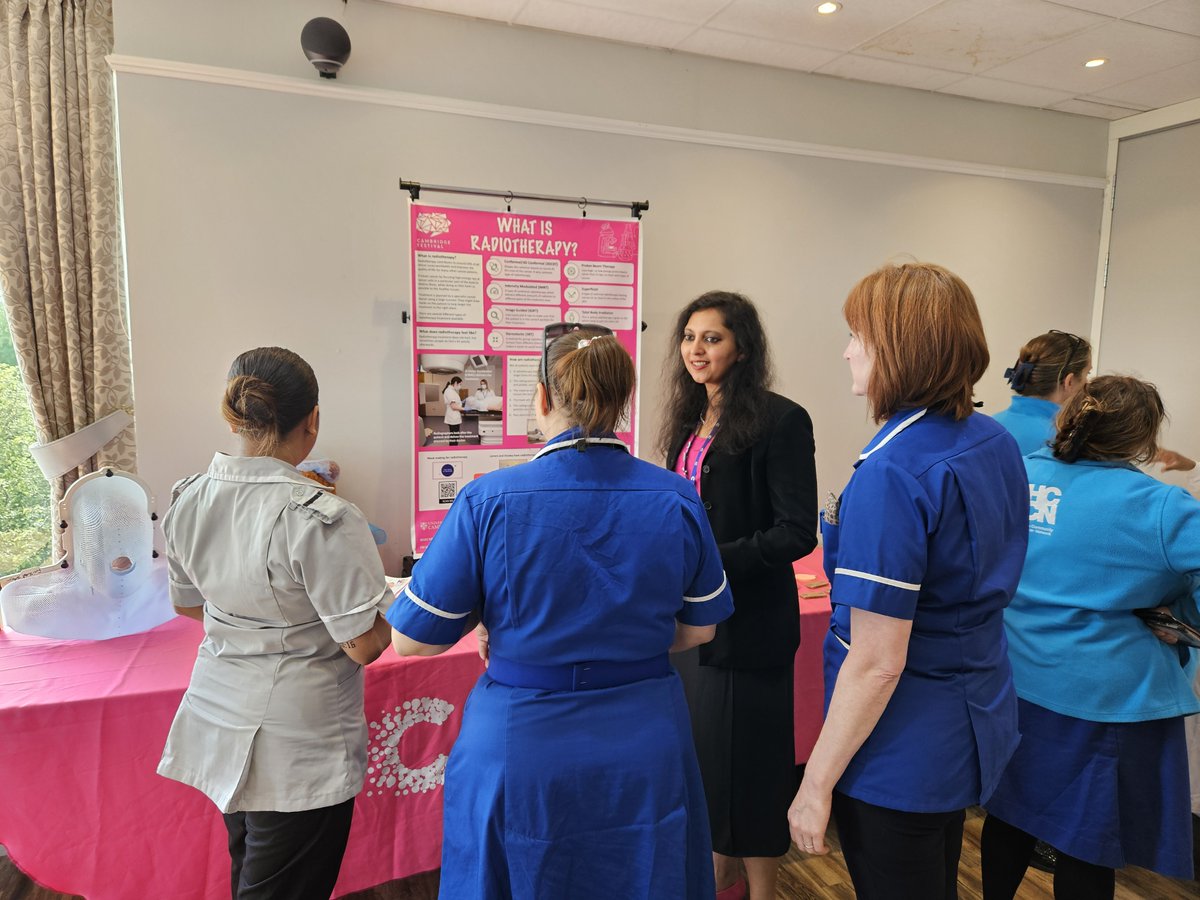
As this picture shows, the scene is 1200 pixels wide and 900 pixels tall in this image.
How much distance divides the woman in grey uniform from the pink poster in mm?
1369

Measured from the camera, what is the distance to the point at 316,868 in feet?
4.46

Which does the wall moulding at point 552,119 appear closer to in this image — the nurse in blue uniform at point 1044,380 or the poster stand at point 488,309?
the poster stand at point 488,309

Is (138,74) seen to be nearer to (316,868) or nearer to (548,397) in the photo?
(548,397)

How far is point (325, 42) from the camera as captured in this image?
2.49 meters

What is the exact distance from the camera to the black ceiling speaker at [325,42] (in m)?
2.48

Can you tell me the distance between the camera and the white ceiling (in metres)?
2.69

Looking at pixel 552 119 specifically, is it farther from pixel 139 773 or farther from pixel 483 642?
pixel 139 773

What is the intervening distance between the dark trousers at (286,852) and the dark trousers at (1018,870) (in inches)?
56.8

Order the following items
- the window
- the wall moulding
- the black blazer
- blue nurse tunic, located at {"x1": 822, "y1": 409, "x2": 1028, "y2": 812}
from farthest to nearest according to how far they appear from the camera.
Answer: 1. the window
2. the wall moulding
3. the black blazer
4. blue nurse tunic, located at {"x1": 822, "y1": 409, "x2": 1028, "y2": 812}

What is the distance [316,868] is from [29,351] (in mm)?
2004

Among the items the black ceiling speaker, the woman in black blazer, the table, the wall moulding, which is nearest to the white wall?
the wall moulding

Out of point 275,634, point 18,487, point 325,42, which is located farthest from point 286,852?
point 325,42

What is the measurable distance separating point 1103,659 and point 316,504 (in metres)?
1.57

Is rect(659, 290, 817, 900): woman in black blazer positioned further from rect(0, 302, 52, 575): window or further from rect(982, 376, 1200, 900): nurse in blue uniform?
rect(0, 302, 52, 575): window
